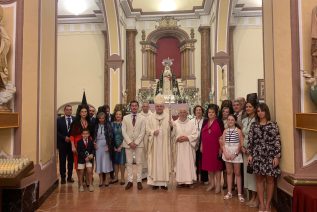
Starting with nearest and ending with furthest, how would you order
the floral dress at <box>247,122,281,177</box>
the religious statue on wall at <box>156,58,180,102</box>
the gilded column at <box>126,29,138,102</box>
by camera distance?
the floral dress at <box>247,122,281,177</box> < the religious statue on wall at <box>156,58,180,102</box> < the gilded column at <box>126,29,138,102</box>

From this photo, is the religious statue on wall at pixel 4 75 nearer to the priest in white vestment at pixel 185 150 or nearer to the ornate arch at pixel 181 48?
the priest in white vestment at pixel 185 150

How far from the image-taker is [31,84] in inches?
182

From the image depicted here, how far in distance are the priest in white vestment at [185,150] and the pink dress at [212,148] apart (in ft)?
1.00

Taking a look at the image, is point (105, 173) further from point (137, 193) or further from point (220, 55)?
point (220, 55)

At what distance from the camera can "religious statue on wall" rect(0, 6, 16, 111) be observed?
13.5 ft

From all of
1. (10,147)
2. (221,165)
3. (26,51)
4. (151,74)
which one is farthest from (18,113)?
(151,74)

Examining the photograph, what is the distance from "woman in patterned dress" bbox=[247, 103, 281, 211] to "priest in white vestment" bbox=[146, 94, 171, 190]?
1.77 metres

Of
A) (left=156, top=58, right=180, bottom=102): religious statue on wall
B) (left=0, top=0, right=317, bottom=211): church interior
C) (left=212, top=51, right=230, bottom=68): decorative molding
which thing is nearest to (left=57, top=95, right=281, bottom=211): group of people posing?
(left=0, top=0, right=317, bottom=211): church interior

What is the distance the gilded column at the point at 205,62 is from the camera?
1361 cm

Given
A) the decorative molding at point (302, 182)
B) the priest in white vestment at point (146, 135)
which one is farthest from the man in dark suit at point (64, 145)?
the decorative molding at point (302, 182)

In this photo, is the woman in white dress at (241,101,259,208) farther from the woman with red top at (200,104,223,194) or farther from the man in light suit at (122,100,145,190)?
the man in light suit at (122,100,145,190)

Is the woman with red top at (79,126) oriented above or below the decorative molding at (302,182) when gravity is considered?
above

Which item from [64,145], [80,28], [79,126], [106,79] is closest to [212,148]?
[79,126]

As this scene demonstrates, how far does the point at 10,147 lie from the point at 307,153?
12.6 ft
